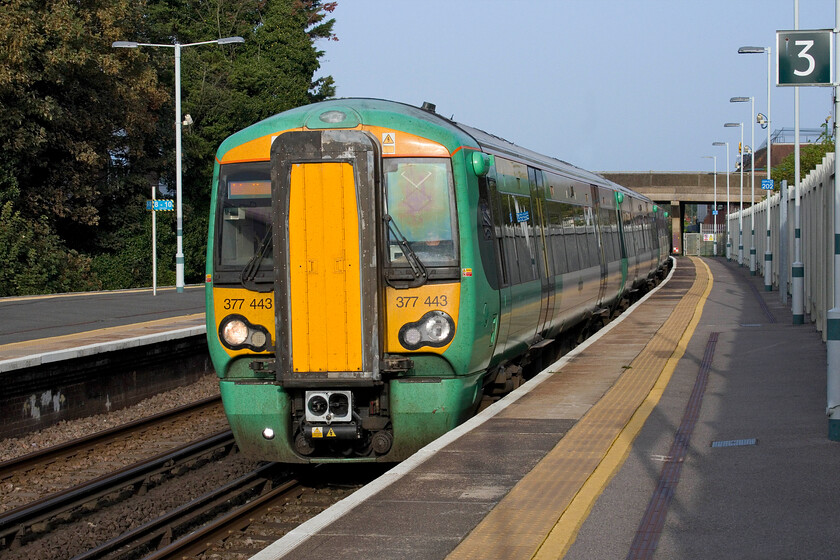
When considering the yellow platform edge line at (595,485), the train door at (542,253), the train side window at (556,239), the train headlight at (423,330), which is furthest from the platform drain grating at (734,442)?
the train side window at (556,239)

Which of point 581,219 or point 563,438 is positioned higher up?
point 581,219

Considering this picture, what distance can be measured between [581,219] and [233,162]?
29.7ft

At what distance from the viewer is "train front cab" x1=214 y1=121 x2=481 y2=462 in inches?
337

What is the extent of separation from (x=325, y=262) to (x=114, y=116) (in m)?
29.9

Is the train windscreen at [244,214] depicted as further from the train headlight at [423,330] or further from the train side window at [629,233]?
the train side window at [629,233]

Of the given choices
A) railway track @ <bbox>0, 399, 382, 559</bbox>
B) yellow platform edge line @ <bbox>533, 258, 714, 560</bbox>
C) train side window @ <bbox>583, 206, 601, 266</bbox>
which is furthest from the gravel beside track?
yellow platform edge line @ <bbox>533, 258, 714, 560</bbox>

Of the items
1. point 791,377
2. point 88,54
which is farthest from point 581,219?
point 88,54

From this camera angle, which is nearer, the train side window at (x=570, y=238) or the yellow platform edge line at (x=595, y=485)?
the yellow platform edge line at (x=595, y=485)

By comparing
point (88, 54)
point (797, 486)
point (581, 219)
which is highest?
point (88, 54)

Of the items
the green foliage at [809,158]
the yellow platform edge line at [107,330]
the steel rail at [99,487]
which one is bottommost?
the steel rail at [99,487]

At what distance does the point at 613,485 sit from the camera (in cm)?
724

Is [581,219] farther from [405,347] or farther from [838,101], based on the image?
[405,347]

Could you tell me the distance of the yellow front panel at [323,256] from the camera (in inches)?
338

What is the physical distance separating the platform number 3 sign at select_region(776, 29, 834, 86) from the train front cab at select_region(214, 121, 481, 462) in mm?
4171
